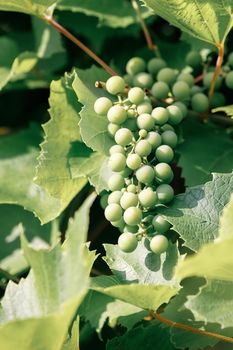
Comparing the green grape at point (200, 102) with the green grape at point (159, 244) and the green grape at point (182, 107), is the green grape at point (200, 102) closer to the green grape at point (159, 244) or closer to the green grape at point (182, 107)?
the green grape at point (182, 107)

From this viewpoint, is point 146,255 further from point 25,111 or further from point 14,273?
point 25,111

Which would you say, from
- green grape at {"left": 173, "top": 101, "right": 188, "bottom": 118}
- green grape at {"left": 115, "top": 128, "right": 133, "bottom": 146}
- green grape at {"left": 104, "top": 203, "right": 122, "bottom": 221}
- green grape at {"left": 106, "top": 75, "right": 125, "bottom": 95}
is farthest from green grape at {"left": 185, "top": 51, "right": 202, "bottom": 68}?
green grape at {"left": 104, "top": 203, "right": 122, "bottom": 221}

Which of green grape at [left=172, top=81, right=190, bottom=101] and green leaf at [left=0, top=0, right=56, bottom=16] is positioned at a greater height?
green leaf at [left=0, top=0, right=56, bottom=16]

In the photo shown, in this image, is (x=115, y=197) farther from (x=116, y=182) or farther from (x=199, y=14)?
(x=199, y=14)

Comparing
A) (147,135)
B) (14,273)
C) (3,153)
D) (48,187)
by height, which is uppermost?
(147,135)

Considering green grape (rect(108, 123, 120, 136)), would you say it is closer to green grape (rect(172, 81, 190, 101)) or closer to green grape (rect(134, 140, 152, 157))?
green grape (rect(134, 140, 152, 157))

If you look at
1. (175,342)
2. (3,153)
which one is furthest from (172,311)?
(3,153)

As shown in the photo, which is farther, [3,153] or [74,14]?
[74,14]

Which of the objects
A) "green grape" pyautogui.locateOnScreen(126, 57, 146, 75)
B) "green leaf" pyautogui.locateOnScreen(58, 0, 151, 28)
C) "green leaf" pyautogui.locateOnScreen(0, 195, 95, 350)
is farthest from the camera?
"green leaf" pyautogui.locateOnScreen(58, 0, 151, 28)
